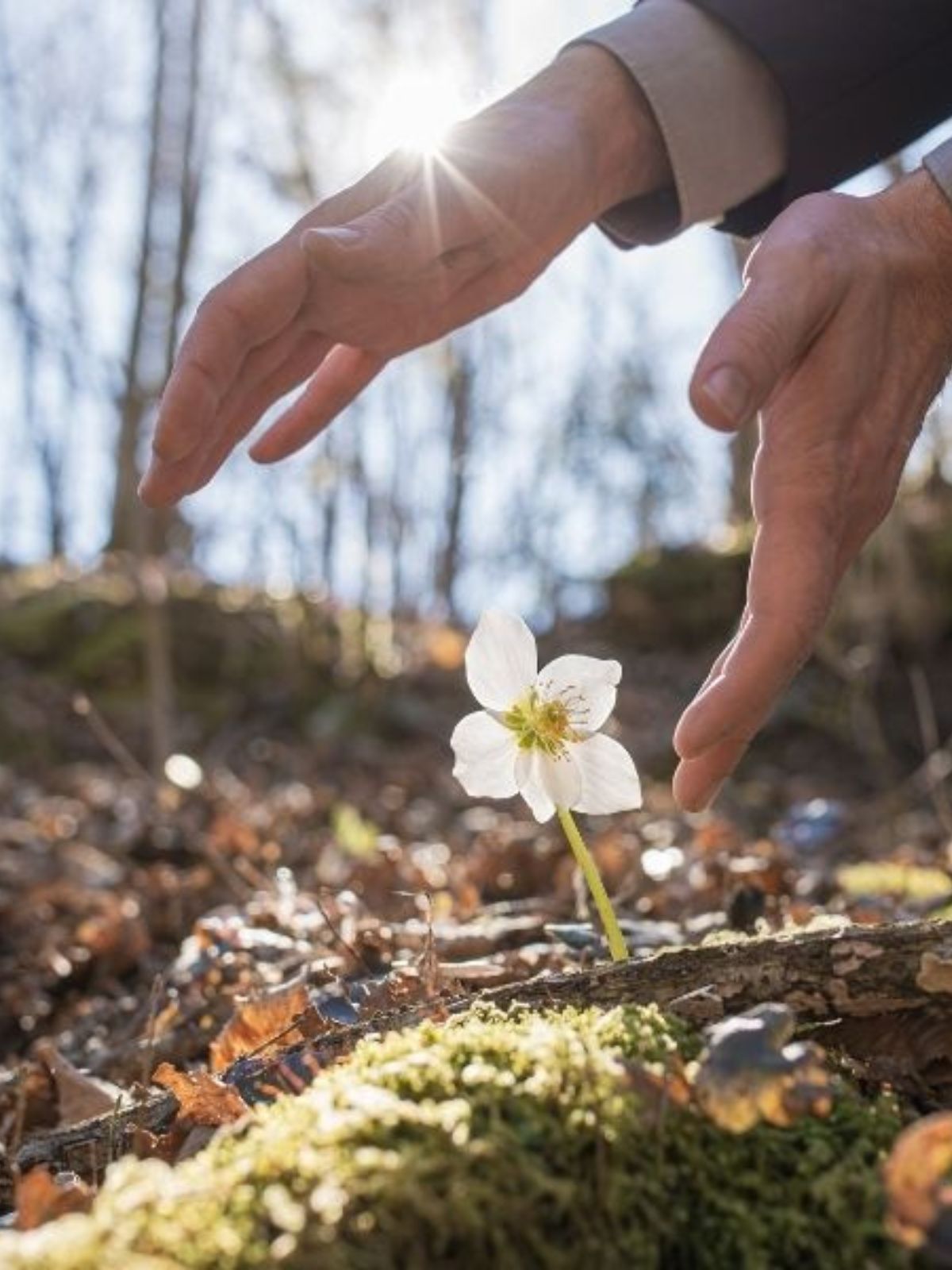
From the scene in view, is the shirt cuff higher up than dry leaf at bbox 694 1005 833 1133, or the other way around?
the shirt cuff

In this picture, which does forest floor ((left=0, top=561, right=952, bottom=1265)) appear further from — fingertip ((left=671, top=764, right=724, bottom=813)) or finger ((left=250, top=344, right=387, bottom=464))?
finger ((left=250, top=344, right=387, bottom=464))

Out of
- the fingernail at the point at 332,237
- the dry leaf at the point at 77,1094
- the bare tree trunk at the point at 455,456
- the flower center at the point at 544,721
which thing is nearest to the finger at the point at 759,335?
the flower center at the point at 544,721

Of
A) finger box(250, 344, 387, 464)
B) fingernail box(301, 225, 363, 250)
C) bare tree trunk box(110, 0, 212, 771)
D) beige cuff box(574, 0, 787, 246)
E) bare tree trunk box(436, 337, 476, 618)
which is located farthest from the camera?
bare tree trunk box(436, 337, 476, 618)

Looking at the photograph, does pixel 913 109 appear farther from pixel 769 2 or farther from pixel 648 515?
pixel 648 515

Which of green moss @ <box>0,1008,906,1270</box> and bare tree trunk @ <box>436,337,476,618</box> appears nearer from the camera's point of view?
green moss @ <box>0,1008,906,1270</box>

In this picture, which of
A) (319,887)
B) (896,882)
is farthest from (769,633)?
(896,882)

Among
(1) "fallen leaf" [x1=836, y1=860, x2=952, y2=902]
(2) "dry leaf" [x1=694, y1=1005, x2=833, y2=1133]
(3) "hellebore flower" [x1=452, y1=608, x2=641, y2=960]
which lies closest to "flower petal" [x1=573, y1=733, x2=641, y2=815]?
(3) "hellebore flower" [x1=452, y1=608, x2=641, y2=960]

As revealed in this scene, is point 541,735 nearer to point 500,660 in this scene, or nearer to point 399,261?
point 500,660

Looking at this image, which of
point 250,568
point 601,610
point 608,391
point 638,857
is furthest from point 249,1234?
point 608,391

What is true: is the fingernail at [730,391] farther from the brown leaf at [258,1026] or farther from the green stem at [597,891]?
the brown leaf at [258,1026]
